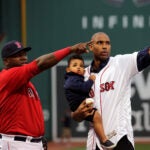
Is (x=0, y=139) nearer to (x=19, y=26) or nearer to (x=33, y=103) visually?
(x=33, y=103)

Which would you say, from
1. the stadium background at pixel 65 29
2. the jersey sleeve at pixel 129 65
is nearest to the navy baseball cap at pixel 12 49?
the jersey sleeve at pixel 129 65

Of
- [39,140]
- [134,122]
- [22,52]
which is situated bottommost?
[134,122]

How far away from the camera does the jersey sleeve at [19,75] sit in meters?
6.64

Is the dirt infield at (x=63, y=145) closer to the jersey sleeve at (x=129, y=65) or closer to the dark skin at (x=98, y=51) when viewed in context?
the dark skin at (x=98, y=51)

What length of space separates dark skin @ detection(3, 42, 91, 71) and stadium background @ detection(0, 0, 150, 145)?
16880mm

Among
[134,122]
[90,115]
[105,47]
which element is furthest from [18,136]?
[134,122]

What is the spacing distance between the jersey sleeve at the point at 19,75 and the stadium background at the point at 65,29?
17021 millimetres

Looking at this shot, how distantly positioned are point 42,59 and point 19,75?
11.3 inches

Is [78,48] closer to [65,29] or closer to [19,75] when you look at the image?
[19,75]

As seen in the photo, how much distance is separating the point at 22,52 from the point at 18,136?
879mm

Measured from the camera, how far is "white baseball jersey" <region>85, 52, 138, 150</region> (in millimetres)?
6957

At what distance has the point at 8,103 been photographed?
Result: 687 centimetres

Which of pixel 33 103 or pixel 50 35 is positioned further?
pixel 50 35

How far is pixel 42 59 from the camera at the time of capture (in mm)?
6668
